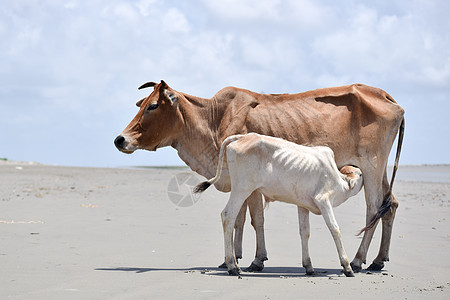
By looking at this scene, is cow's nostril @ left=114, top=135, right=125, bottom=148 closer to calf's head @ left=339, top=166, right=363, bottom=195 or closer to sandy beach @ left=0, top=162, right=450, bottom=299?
sandy beach @ left=0, top=162, right=450, bottom=299

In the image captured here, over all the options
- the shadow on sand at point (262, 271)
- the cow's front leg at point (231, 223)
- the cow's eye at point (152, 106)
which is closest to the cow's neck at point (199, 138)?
the cow's eye at point (152, 106)

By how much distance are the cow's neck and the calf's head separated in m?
1.85

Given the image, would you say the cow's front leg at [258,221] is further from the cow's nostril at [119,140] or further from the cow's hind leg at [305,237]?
the cow's nostril at [119,140]

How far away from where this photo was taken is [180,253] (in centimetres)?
968

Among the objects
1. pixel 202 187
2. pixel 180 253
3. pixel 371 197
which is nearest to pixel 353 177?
pixel 371 197

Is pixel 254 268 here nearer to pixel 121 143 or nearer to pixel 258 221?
pixel 258 221

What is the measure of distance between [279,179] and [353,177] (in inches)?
51.8

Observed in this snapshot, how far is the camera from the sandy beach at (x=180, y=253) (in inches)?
272

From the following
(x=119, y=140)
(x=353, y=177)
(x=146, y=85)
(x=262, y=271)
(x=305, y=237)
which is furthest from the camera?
(x=146, y=85)

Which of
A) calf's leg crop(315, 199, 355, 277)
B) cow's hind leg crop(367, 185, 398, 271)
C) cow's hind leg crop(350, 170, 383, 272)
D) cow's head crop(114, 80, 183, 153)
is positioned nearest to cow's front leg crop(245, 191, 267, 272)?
calf's leg crop(315, 199, 355, 277)

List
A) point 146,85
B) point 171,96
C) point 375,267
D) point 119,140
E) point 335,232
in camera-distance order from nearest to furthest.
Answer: point 335,232, point 375,267, point 119,140, point 171,96, point 146,85

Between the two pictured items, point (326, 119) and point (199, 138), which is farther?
point (199, 138)

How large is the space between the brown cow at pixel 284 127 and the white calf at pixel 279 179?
927 millimetres

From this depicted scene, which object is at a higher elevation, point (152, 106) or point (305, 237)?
point (152, 106)
